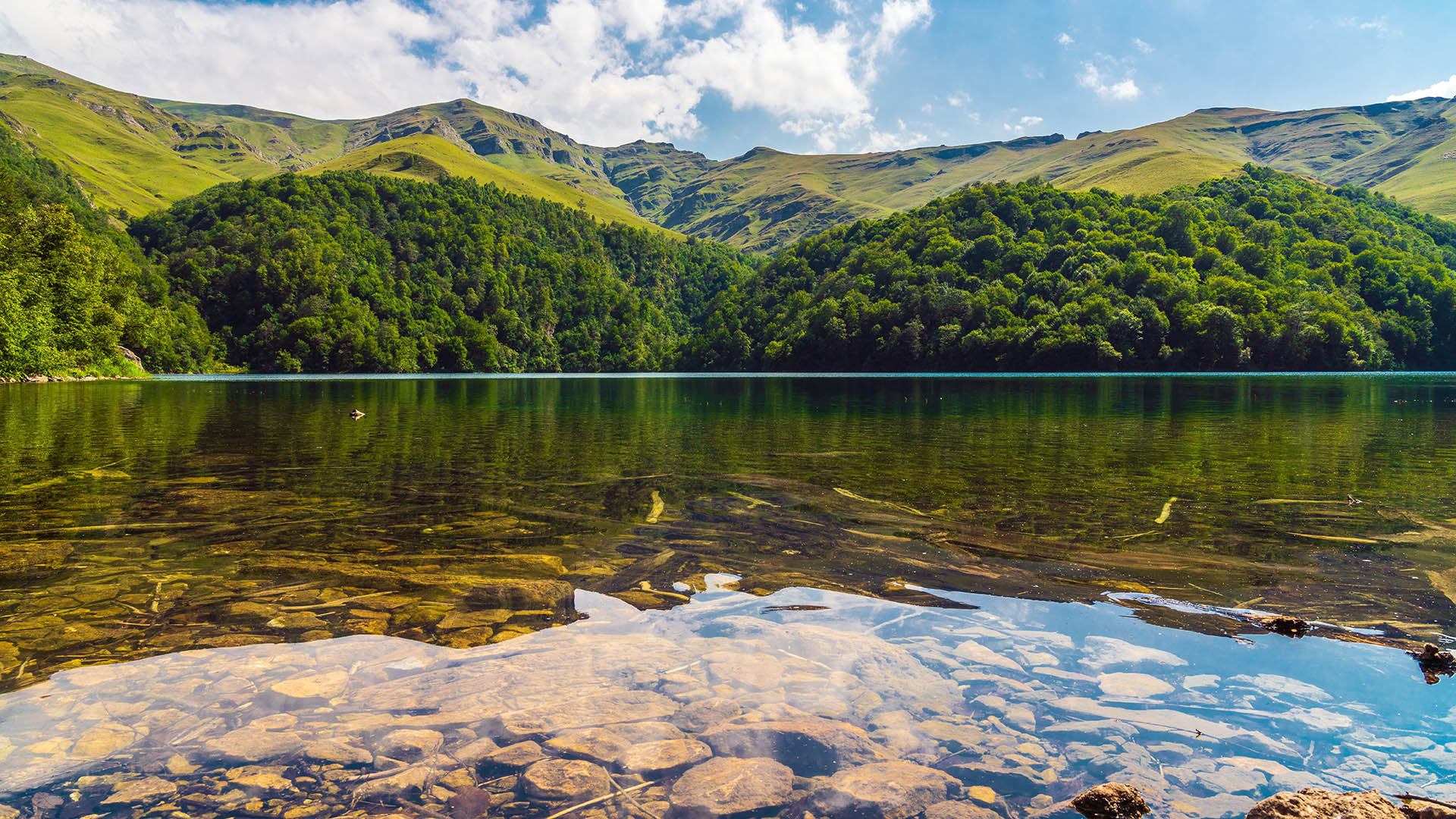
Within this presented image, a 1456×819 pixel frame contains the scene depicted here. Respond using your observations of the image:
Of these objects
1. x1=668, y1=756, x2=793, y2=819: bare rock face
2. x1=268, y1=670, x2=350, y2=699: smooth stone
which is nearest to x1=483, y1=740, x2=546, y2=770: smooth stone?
x1=668, y1=756, x2=793, y2=819: bare rock face

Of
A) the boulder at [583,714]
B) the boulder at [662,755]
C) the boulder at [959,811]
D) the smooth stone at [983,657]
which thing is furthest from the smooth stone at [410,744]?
the smooth stone at [983,657]

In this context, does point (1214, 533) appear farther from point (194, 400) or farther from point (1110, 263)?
point (1110, 263)

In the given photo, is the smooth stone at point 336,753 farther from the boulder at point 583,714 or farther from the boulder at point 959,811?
the boulder at point 959,811

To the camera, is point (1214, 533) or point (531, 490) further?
point (531, 490)

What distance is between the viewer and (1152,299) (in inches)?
5979

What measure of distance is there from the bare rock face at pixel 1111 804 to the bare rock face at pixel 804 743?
1238 mm

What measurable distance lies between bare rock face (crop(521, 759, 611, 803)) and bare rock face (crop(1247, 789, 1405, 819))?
3930mm

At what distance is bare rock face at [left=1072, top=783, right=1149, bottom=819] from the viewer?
14.7 ft

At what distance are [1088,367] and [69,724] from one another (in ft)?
531

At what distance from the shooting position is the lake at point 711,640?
4.85 m

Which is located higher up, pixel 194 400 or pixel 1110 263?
pixel 1110 263

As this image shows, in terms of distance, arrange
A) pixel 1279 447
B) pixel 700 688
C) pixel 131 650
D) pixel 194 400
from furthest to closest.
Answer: pixel 194 400
pixel 1279 447
pixel 131 650
pixel 700 688

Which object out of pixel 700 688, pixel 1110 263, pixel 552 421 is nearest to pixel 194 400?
pixel 552 421

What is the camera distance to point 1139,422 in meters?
33.2
